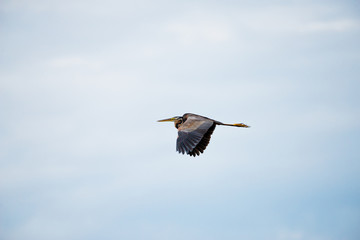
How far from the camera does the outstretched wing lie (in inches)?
826

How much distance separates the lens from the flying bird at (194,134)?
68.8 feet

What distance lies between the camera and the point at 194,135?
2158cm

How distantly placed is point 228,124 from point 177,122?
2.74 metres

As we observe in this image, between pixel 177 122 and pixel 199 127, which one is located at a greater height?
pixel 177 122

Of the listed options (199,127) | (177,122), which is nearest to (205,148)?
(199,127)

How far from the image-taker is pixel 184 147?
68.6ft

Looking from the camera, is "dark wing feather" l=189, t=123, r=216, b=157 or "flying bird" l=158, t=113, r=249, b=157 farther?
"dark wing feather" l=189, t=123, r=216, b=157

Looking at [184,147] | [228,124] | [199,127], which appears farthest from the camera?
[228,124]

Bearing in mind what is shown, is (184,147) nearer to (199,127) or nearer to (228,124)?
(199,127)

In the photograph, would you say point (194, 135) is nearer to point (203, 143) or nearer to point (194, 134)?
point (194, 134)

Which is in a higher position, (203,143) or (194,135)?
(203,143)

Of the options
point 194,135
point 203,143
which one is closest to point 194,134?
point 194,135

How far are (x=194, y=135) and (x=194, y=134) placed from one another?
0.29ft

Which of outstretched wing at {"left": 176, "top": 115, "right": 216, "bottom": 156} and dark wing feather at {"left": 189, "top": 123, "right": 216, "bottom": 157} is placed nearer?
outstretched wing at {"left": 176, "top": 115, "right": 216, "bottom": 156}
